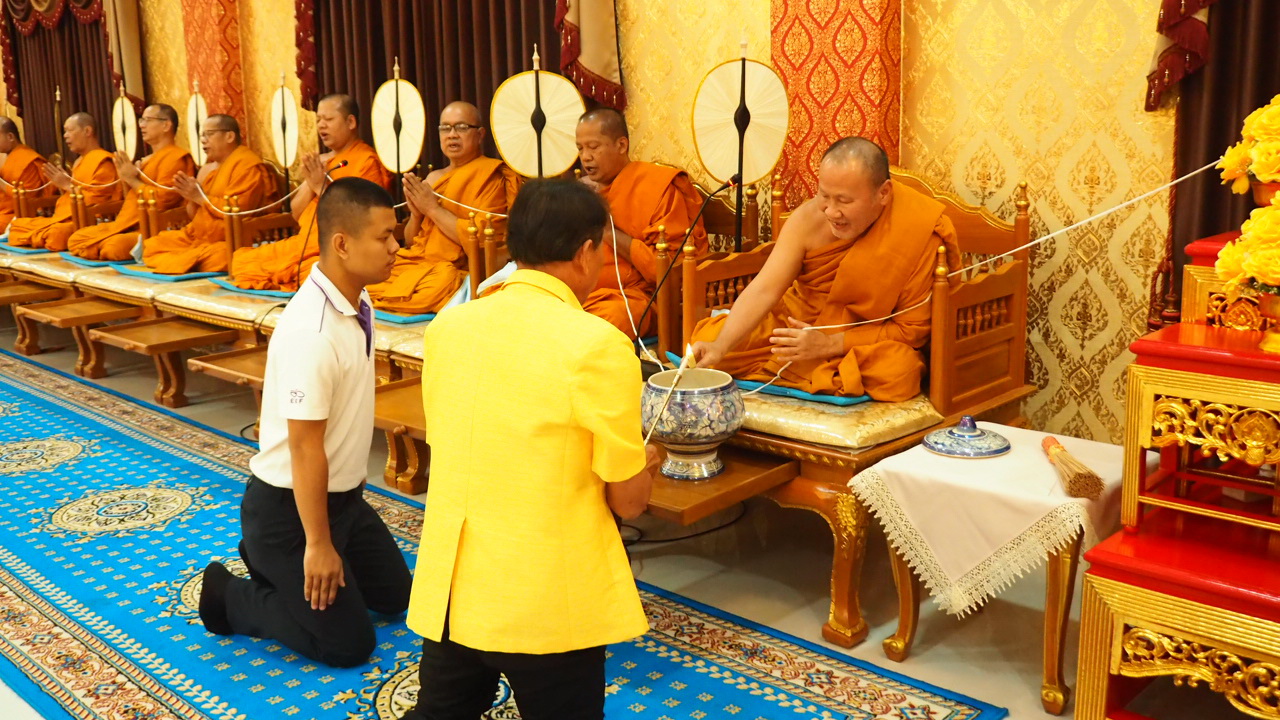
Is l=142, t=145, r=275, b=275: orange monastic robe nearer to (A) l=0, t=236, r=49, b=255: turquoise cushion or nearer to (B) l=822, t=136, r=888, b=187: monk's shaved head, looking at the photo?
(A) l=0, t=236, r=49, b=255: turquoise cushion

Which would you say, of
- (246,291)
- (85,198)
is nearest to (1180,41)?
(246,291)

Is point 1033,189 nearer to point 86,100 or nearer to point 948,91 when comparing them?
point 948,91

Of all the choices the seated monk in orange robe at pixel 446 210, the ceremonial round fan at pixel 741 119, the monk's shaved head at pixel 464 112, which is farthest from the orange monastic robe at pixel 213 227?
the ceremonial round fan at pixel 741 119

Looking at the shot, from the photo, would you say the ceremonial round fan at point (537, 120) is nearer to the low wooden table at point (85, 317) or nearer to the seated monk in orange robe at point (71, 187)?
the low wooden table at point (85, 317)

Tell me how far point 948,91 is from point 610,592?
9.97 feet

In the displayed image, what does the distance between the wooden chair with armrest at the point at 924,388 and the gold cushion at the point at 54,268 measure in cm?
443

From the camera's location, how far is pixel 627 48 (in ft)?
17.7

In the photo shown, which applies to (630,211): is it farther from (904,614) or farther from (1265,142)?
(1265,142)

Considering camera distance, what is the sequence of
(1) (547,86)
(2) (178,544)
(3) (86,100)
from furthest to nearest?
(3) (86,100), (1) (547,86), (2) (178,544)

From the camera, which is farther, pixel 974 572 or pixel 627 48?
pixel 627 48

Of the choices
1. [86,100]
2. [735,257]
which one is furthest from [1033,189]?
[86,100]

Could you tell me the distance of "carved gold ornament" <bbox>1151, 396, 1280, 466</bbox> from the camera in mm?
2043

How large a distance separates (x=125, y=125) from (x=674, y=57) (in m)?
4.62

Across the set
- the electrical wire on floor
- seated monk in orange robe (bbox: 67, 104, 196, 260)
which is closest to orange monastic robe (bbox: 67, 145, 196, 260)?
seated monk in orange robe (bbox: 67, 104, 196, 260)
